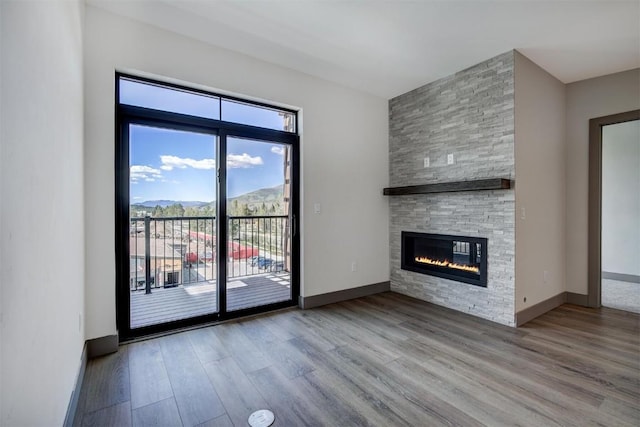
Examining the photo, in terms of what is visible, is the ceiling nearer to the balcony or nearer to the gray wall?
the gray wall

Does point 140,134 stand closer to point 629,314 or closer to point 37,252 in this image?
point 37,252

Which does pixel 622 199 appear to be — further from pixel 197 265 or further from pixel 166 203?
pixel 166 203

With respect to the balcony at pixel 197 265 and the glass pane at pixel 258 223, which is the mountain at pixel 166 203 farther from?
the glass pane at pixel 258 223

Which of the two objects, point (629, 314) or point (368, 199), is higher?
point (368, 199)

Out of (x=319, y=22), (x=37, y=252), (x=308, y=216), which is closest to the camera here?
(x=37, y=252)

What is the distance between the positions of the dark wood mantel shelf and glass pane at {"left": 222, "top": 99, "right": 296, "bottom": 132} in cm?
167

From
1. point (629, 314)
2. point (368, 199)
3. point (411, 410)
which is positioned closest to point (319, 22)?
point (368, 199)

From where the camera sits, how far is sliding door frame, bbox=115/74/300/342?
2639 millimetres

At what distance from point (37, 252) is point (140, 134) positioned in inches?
74.7

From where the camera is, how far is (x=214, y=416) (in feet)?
5.72

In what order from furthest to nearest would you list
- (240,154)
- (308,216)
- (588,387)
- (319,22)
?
(308,216), (240,154), (319,22), (588,387)

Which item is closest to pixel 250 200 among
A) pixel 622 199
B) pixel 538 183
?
pixel 538 183

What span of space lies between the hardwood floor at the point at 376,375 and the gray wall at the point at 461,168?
0.49 metres

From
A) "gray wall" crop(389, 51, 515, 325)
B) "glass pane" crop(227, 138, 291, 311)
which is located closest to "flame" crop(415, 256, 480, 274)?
"gray wall" crop(389, 51, 515, 325)
